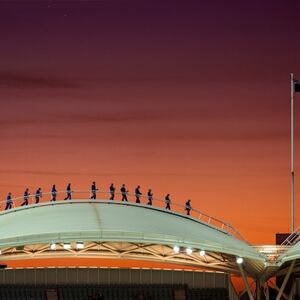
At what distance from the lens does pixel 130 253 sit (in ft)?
197

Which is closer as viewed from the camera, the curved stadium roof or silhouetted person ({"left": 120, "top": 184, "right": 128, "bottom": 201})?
the curved stadium roof

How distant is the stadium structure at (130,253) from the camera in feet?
159

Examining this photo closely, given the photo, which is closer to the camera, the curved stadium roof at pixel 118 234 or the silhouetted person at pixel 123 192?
the curved stadium roof at pixel 118 234

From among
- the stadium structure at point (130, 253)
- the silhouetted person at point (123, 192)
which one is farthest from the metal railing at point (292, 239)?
the silhouetted person at point (123, 192)

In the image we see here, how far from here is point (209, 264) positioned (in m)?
59.3

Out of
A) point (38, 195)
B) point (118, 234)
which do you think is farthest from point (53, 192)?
point (118, 234)

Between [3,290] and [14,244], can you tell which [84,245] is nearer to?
[3,290]

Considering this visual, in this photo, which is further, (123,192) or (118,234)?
(123,192)

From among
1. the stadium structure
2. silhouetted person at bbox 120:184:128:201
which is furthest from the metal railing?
silhouetted person at bbox 120:184:128:201

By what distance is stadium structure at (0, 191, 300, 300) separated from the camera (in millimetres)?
48531

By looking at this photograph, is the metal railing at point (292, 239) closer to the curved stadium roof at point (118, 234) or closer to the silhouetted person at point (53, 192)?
the curved stadium roof at point (118, 234)

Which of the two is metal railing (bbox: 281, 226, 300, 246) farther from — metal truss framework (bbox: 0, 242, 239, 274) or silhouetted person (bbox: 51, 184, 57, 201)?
silhouetted person (bbox: 51, 184, 57, 201)

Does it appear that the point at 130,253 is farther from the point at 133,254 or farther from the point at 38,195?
the point at 38,195

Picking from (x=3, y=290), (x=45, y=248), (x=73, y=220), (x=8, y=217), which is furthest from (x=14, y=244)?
(x=3, y=290)
